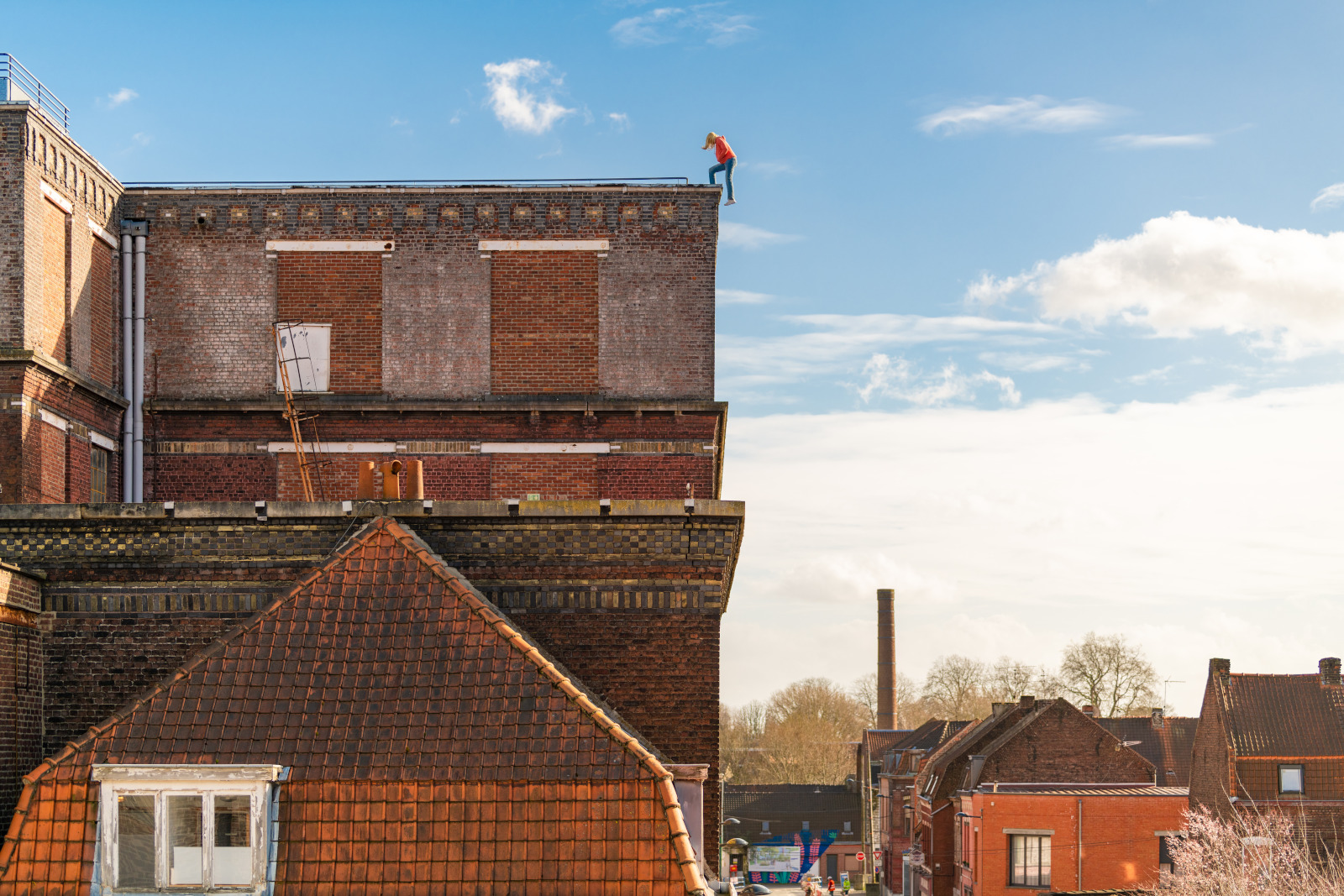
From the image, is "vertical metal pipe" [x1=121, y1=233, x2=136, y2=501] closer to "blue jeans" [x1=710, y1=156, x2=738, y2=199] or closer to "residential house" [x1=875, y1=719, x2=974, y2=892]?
"blue jeans" [x1=710, y1=156, x2=738, y2=199]

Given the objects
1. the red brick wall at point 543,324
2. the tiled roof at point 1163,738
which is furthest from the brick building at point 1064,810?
the red brick wall at point 543,324

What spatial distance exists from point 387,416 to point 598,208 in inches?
231

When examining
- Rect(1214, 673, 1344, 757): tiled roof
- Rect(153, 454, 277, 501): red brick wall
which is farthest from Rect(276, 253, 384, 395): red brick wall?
Rect(1214, 673, 1344, 757): tiled roof

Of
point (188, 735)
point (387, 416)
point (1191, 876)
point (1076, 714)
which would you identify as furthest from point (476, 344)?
point (1076, 714)

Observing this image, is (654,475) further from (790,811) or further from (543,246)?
(790,811)

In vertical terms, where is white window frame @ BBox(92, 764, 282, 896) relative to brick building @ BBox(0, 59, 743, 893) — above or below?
below

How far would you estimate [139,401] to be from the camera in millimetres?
26516

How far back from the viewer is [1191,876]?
3322cm

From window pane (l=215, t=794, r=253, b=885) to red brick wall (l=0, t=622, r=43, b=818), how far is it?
12.7 feet

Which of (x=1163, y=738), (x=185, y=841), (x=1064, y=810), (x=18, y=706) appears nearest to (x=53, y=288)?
(x=18, y=706)

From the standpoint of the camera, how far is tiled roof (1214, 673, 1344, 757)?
1781 inches

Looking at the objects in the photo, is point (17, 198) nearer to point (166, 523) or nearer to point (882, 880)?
point (166, 523)

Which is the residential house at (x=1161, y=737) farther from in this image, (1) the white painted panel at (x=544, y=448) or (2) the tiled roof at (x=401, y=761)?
(2) the tiled roof at (x=401, y=761)

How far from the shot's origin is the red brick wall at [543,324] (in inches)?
1066
